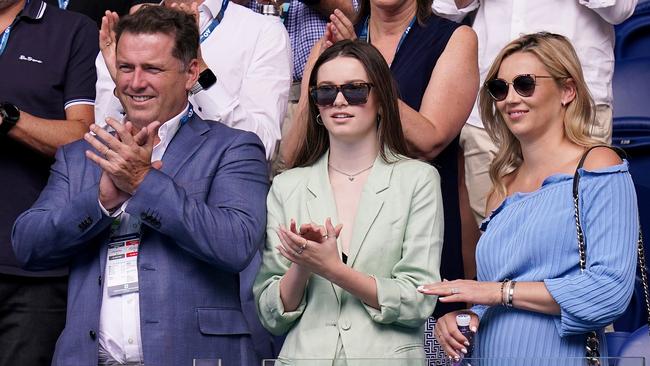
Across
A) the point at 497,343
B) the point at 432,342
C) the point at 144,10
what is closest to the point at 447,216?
the point at 432,342

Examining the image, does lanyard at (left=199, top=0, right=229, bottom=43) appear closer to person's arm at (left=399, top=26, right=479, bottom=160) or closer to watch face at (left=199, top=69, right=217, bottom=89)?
watch face at (left=199, top=69, right=217, bottom=89)

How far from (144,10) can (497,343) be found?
74.9 inches

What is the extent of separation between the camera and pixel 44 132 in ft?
17.7

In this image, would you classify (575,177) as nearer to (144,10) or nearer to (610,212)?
(610,212)

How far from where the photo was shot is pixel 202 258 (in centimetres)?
455

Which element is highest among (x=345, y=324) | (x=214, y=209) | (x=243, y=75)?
(x=243, y=75)

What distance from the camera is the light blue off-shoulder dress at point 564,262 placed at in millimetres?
4195

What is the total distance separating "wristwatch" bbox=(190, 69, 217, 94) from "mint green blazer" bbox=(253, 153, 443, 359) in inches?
28.9

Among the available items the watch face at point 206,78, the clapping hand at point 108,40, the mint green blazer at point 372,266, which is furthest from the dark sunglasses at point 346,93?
the clapping hand at point 108,40

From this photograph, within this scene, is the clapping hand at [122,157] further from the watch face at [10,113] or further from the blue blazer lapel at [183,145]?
the watch face at [10,113]

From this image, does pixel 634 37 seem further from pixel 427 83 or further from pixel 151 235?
pixel 151 235

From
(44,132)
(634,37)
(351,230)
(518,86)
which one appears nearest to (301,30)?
(44,132)

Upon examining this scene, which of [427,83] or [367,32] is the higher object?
[367,32]

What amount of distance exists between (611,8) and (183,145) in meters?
2.07
